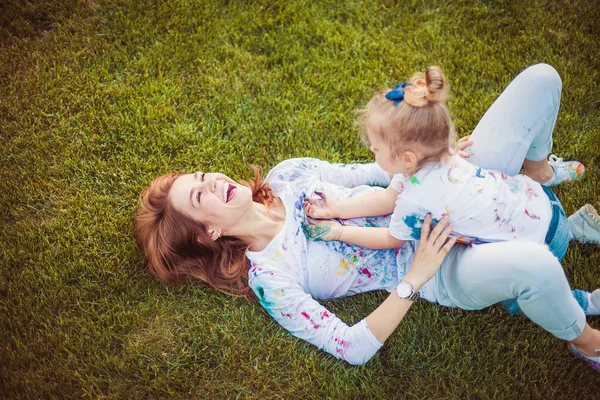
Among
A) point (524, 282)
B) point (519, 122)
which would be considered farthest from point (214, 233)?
point (519, 122)

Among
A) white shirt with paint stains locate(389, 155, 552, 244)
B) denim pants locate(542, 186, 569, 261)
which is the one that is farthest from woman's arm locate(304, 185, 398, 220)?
denim pants locate(542, 186, 569, 261)

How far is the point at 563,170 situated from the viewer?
11.0ft

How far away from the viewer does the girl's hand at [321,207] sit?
3.03 meters

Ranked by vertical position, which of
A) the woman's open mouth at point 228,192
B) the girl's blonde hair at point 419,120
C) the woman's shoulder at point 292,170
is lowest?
the woman's shoulder at point 292,170

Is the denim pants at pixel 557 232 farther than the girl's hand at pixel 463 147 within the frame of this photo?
No

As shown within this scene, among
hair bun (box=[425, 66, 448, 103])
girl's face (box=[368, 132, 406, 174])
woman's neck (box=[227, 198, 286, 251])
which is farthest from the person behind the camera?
woman's neck (box=[227, 198, 286, 251])

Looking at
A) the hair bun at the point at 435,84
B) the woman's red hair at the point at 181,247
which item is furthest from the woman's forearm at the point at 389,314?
the hair bun at the point at 435,84

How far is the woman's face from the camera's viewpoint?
2863 mm

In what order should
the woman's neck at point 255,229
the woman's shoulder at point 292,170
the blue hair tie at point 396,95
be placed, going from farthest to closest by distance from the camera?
the woman's shoulder at point 292,170 → the woman's neck at point 255,229 → the blue hair tie at point 396,95

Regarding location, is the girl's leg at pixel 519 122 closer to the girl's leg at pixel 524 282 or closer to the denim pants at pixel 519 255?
the denim pants at pixel 519 255

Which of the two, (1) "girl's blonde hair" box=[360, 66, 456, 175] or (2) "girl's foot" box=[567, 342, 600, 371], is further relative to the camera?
(2) "girl's foot" box=[567, 342, 600, 371]

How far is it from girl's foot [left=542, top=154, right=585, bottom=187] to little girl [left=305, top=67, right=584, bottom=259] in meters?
0.45

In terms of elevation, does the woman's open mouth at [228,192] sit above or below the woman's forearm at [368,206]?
above

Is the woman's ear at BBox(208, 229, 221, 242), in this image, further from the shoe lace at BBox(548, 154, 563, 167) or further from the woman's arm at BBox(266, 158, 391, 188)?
the shoe lace at BBox(548, 154, 563, 167)
